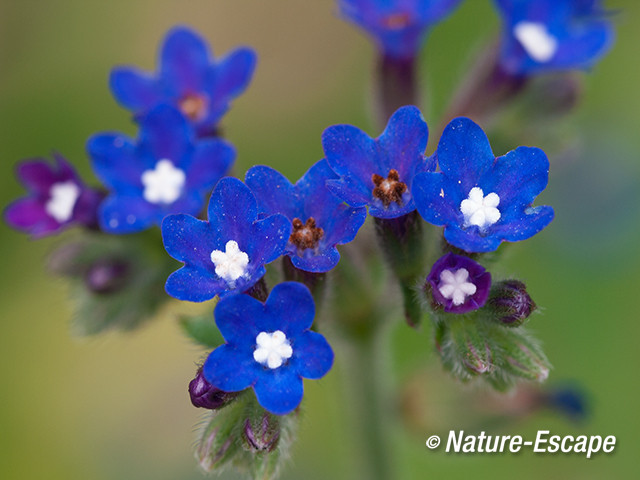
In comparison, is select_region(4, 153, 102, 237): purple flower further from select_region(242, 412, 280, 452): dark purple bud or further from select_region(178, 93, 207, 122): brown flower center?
select_region(242, 412, 280, 452): dark purple bud

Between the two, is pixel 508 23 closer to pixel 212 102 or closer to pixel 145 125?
pixel 212 102

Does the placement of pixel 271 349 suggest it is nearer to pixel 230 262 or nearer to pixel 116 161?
pixel 230 262

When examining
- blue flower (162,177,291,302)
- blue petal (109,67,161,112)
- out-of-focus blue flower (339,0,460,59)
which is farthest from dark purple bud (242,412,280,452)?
out-of-focus blue flower (339,0,460,59)

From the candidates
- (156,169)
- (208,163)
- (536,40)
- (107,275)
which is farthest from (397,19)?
(107,275)

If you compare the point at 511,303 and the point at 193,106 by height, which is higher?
the point at 193,106

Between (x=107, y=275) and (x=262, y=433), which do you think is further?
(x=107, y=275)

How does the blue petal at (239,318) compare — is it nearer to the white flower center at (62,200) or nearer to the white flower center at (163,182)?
the white flower center at (163,182)
